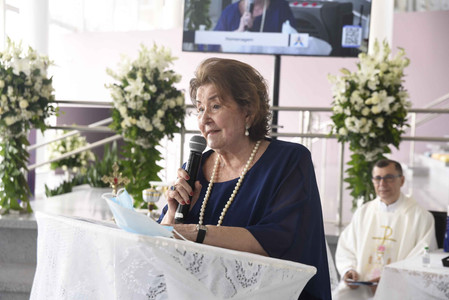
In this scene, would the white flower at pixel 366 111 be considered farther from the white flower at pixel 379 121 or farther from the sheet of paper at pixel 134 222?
the sheet of paper at pixel 134 222

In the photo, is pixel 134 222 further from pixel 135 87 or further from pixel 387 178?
pixel 135 87

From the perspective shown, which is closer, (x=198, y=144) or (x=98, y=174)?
(x=198, y=144)

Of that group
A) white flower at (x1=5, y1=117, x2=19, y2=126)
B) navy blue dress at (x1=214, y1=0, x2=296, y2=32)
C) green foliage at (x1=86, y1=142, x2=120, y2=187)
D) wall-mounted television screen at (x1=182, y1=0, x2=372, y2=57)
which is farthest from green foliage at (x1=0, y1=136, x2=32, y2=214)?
navy blue dress at (x1=214, y1=0, x2=296, y2=32)

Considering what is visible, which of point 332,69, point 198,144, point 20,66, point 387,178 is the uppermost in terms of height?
point 332,69

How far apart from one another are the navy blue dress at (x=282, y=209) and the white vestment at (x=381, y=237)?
2327 millimetres

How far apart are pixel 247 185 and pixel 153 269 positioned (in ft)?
1.93

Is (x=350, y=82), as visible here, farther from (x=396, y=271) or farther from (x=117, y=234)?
(x=117, y=234)

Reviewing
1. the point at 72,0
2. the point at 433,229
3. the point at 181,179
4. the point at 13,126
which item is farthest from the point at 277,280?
the point at 72,0

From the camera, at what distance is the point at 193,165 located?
190 centimetres

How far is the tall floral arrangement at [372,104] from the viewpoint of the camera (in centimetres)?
442

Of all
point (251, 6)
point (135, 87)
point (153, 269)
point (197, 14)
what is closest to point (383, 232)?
point (135, 87)

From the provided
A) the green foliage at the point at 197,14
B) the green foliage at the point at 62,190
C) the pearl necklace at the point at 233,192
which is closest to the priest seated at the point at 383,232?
the green foliage at the point at 197,14

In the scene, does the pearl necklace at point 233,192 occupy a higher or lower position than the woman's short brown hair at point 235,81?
lower

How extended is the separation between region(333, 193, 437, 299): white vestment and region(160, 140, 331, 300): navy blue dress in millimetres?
2327
